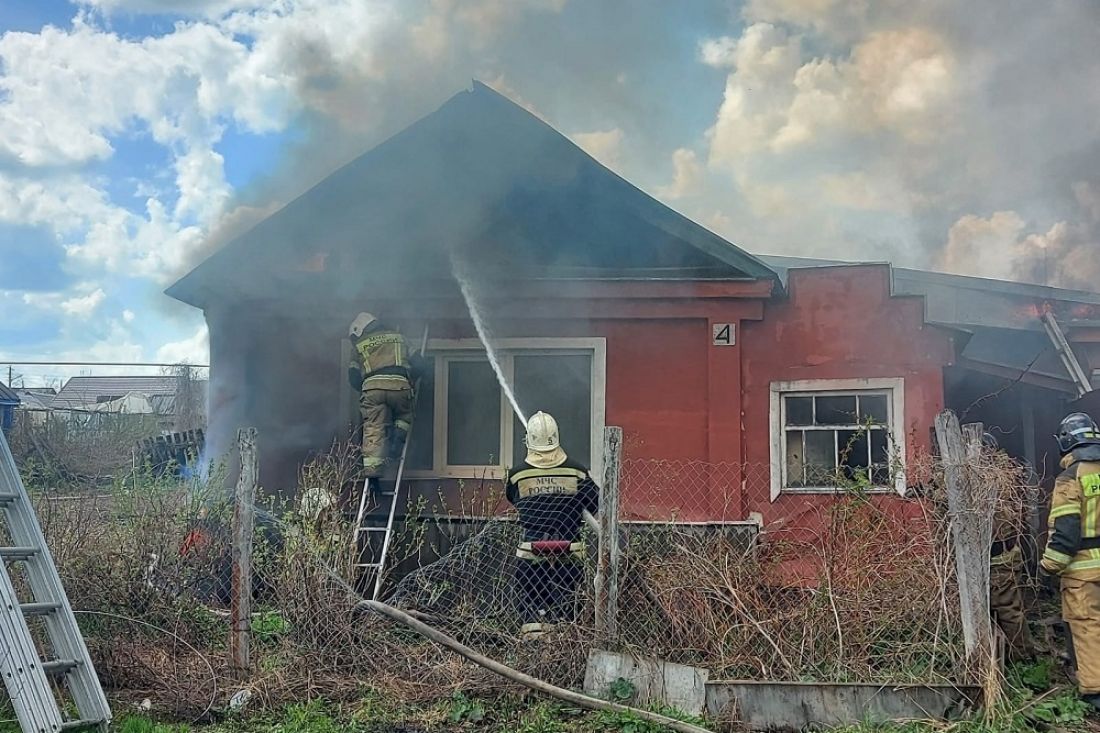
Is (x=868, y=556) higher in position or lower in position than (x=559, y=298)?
lower

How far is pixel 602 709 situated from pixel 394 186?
224 inches

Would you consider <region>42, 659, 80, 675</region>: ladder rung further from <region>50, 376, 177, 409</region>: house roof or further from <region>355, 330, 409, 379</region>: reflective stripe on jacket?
<region>50, 376, 177, 409</region>: house roof

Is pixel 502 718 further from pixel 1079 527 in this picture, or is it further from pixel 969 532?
pixel 1079 527

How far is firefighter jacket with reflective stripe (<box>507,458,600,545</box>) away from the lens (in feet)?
17.9

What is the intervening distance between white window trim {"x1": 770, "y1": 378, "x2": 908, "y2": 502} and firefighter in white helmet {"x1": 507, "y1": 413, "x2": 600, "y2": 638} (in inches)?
100

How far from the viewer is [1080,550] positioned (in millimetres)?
4746

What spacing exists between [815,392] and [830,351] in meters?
0.38

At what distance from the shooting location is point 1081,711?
4.50 meters

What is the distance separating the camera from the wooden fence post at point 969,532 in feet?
14.1

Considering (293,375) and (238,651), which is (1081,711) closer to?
(238,651)

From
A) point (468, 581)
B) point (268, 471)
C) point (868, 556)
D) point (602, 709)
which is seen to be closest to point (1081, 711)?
point (868, 556)

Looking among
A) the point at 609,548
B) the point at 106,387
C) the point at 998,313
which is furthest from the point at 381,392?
the point at 106,387

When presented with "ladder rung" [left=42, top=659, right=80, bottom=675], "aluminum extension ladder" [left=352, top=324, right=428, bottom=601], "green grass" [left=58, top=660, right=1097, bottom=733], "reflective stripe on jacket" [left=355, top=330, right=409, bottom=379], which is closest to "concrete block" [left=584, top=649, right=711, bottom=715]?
"green grass" [left=58, top=660, right=1097, bottom=733]

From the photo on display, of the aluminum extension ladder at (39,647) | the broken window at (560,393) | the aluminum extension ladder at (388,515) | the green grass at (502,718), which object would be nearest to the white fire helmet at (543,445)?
the aluminum extension ladder at (388,515)
